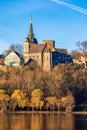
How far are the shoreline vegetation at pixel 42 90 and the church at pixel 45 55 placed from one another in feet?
32.1

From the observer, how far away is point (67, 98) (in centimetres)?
8906

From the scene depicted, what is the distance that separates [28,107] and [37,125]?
1287 inches

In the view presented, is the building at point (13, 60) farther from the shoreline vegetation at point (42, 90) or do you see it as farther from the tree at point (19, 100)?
the tree at point (19, 100)

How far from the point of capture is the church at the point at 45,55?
117438mm

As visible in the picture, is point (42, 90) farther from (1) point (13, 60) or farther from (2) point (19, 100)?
(1) point (13, 60)

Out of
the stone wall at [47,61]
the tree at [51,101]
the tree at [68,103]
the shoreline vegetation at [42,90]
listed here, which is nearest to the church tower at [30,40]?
the stone wall at [47,61]

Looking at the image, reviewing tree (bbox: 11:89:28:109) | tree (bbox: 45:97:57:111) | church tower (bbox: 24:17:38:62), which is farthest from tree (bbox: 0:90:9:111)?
church tower (bbox: 24:17:38:62)

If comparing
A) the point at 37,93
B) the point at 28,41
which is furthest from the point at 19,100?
the point at 28,41

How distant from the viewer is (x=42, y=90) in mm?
93250

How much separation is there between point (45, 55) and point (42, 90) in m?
26.2

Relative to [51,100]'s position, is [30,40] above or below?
above

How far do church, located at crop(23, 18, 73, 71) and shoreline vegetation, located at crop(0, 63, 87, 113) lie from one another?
9.80 m

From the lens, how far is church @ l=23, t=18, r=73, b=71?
385 ft

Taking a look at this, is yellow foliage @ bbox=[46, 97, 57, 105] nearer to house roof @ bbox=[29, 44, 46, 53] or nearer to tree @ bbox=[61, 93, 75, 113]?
tree @ bbox=[61, 93, 75, 113]
